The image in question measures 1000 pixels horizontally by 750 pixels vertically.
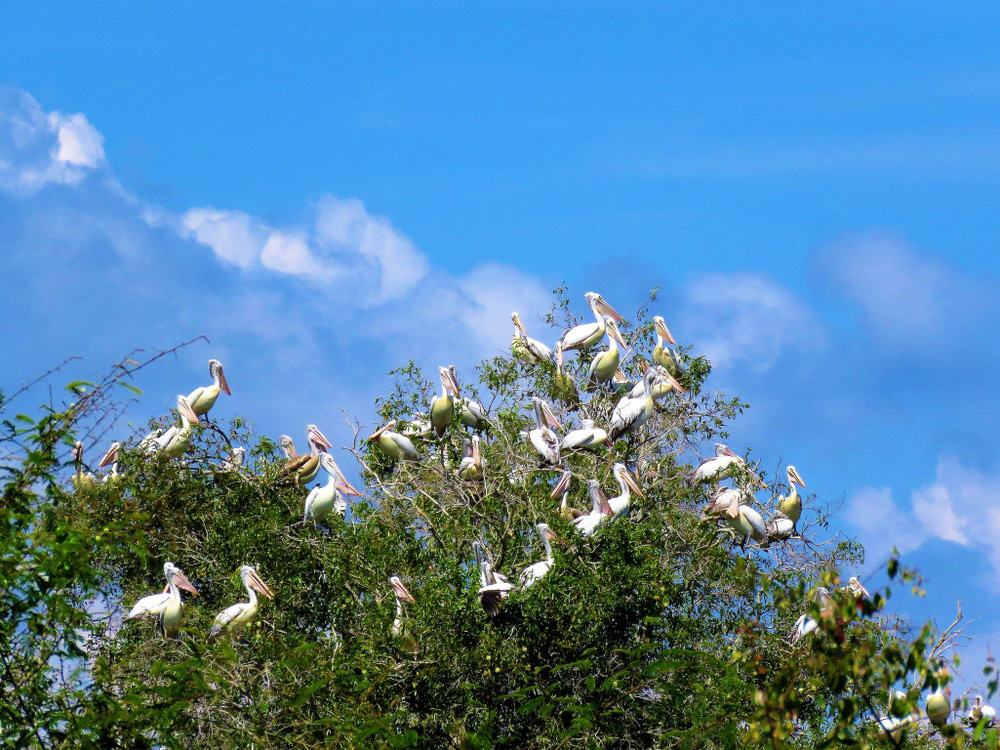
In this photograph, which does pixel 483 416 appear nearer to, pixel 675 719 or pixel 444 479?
pixel 444 479

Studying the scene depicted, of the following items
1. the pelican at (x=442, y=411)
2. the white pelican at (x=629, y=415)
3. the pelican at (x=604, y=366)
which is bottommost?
the pelican at (x=442, y=411)

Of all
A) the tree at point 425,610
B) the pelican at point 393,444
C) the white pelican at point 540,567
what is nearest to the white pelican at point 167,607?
the tree at point 425,610

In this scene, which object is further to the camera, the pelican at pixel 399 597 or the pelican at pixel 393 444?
the pelican at pixel 393 444

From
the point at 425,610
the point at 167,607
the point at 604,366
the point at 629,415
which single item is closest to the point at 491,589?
the point at 425,610

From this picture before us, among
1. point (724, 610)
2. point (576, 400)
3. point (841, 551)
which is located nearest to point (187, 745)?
point (724, 610)

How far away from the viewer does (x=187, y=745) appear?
12.2 m

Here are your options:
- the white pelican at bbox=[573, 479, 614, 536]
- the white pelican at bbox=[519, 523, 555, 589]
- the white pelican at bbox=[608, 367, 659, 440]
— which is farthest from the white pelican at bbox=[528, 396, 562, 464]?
the white pelican at bbox=[519, 523, 555, 589]

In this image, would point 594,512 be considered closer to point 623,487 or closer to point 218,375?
point 623,487

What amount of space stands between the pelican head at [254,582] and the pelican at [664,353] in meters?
6.71

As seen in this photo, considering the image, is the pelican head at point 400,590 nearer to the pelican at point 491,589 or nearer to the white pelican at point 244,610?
the pelican at point 491,589

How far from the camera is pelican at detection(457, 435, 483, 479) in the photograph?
15.0 metres

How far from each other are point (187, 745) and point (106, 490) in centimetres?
360

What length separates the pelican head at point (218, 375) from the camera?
18886 mm

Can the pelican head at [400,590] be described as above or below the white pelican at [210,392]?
below
